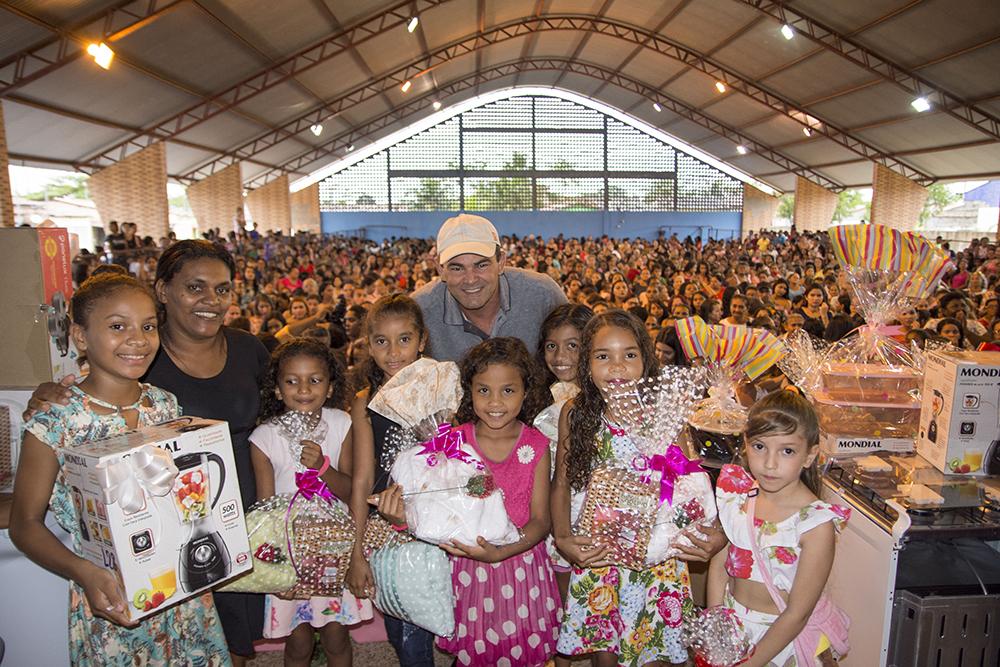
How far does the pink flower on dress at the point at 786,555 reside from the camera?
2.06 m

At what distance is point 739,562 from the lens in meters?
2.13

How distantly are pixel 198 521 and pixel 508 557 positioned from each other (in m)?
0.97

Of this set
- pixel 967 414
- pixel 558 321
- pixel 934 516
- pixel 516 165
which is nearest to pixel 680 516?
pixel 934 516

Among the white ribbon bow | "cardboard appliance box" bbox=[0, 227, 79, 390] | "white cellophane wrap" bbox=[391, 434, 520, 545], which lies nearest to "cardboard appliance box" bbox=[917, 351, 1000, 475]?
"white cellophane wrap" bbox=[391, 434, 520, 545]

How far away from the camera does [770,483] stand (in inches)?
83.4

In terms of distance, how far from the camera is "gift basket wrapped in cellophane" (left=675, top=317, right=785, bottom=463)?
8.94 feet

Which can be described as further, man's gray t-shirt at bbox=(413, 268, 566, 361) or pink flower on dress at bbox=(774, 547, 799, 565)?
man's gray t-shirt at bbox=(413, 268, 566, 361)

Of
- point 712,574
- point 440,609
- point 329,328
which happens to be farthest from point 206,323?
point 329,328

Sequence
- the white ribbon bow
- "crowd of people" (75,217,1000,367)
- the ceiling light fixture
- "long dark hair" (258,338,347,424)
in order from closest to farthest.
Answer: the white ribbon bow, "long dark hair" (258,338,347,424), "crowd of people" (75,217,1000,367), the ceiling light fixture

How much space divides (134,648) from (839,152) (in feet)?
82.4

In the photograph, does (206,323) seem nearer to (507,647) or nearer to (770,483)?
(507,647)

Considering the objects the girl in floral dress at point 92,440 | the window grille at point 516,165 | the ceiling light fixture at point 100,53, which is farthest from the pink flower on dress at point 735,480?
the window grille at point 516,165

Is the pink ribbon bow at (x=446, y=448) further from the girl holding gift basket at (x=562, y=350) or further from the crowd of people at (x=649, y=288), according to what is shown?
the crowd of people at (x=649, y=288)

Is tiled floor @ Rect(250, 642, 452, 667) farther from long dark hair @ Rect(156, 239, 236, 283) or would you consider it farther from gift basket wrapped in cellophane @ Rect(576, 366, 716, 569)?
long dark hair @ Rect(156, 239, 236, 283)
